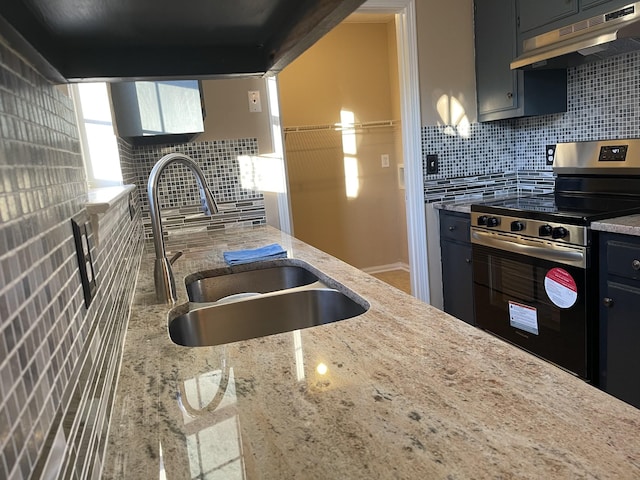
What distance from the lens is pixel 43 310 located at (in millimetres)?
510

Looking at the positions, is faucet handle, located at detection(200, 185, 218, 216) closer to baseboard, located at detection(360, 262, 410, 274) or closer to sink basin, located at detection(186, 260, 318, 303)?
sink basin, located at detection(186, 260, 318, 303)

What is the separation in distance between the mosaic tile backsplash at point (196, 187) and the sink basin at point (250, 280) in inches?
38.5

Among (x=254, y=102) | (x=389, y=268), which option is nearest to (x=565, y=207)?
(x=254, y=102)

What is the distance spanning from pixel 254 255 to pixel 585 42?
1731 mm

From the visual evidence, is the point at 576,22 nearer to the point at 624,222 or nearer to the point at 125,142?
the point at 624,222

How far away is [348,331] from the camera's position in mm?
1029

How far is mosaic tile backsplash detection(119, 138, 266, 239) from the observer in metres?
2.61

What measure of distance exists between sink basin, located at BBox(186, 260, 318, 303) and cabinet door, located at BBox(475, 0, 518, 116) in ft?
6.10

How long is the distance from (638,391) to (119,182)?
7.06ft

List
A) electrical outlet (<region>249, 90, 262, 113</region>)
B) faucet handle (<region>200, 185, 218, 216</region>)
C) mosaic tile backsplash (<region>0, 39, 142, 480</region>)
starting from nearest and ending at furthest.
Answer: mosaic tile backsplash (<region>0, 39, 142, 480</region>)
faucet handle (<region>200, 185, 218, 216</region>)
electrical outlet (<region>249, 90, 262, 113</region>)

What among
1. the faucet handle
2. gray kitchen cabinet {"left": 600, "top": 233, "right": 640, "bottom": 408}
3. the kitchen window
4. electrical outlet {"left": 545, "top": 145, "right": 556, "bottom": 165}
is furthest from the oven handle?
the kitchen window

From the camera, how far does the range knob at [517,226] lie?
2.42 metres

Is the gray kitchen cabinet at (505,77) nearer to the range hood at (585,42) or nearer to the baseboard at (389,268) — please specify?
the range hood at (585,42)

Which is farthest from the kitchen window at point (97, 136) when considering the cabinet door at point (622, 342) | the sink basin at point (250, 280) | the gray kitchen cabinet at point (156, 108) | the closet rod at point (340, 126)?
the closet rod at point (340, 126)
